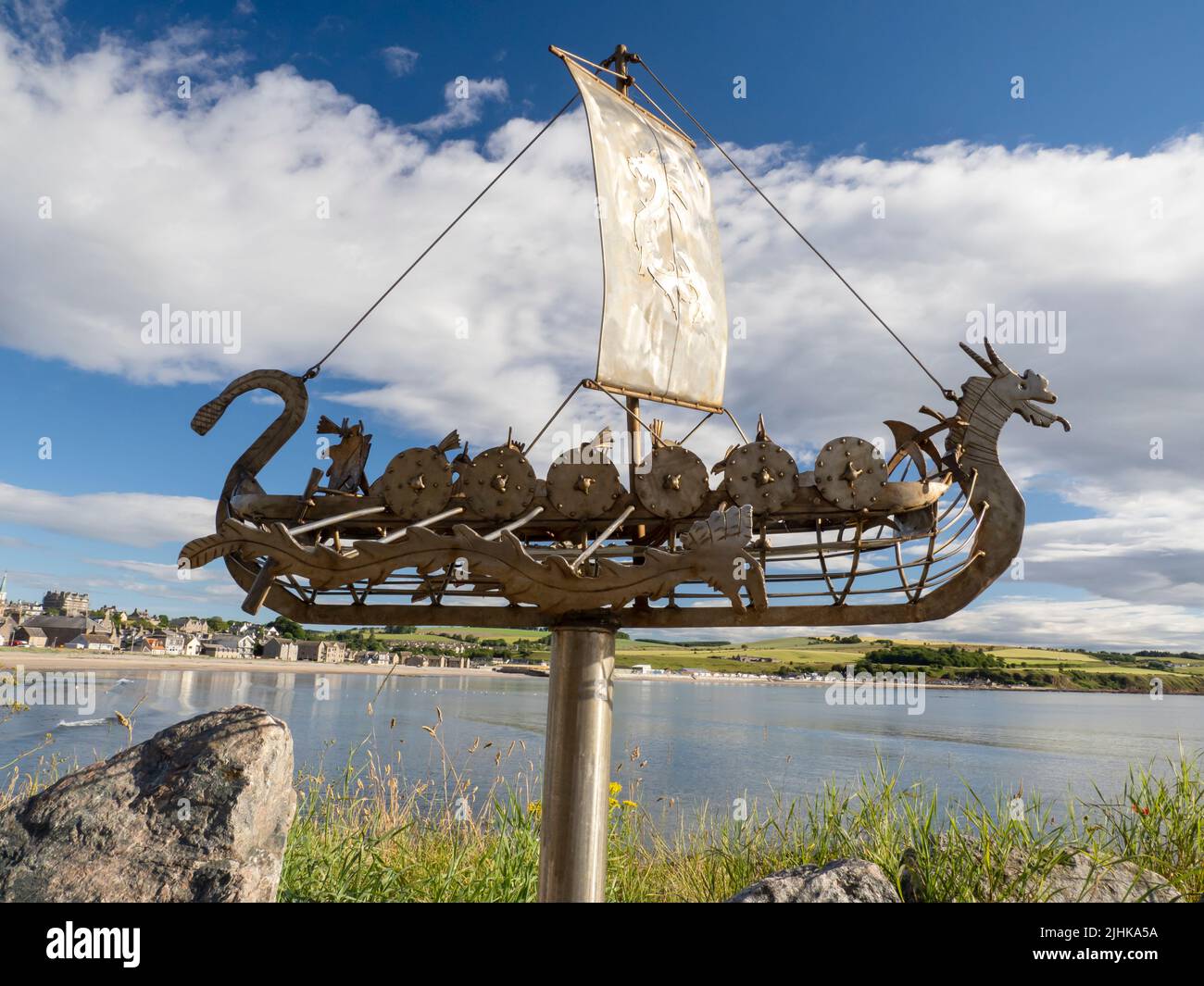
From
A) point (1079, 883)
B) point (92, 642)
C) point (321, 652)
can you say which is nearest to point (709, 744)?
point (1079, 883)

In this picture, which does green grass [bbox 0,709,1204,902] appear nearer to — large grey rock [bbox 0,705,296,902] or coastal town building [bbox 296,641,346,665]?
large grey rock [bbox 0,705,296,902]

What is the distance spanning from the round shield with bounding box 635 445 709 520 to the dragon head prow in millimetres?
1452

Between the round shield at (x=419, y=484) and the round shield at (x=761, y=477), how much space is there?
1.30 meters

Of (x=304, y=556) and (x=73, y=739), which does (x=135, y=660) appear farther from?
(x=304, y=556)

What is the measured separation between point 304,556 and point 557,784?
1.64m

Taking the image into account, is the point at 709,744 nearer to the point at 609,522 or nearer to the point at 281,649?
the point at 609,522

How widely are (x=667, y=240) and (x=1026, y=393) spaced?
2.91m

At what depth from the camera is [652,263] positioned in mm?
5746

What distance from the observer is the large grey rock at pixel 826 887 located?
423 cm

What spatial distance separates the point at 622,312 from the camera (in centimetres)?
523

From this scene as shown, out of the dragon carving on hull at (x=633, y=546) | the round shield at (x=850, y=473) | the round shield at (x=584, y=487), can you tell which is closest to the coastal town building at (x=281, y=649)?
the dragon carving on hull at (x=633, y=546)

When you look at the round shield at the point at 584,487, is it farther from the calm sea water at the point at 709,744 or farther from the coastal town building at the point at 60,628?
the coastal town building at the point at 60,628

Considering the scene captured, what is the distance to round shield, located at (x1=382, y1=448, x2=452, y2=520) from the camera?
156 inches

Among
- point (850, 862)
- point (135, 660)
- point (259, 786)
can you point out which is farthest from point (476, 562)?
point (135, 660)
